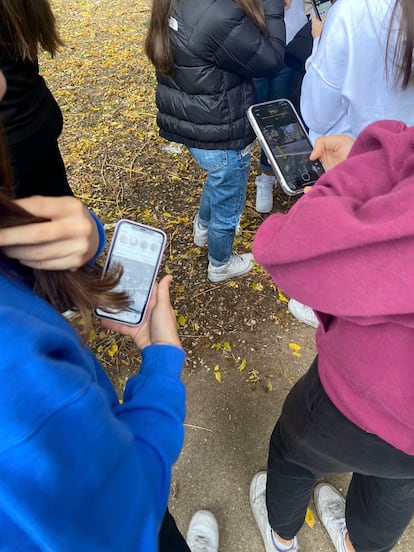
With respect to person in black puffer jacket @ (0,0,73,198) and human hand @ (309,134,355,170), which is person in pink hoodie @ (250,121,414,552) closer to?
human hand @ (309,134,355,170)

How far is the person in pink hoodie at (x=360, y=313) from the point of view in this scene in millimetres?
759

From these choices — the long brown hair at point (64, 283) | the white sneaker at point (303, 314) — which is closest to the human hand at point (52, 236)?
the long brown hair at point (64, 283)

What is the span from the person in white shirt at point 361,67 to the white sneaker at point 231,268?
1.15m

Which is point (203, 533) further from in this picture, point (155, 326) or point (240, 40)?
point (240, 40)

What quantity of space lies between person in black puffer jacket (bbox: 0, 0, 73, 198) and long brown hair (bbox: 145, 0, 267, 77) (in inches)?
15.9

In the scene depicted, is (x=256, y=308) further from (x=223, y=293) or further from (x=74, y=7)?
(x=74, y=7)

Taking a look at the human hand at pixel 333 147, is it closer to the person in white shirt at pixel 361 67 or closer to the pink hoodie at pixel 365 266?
the person in white shirt at pixel 361 67

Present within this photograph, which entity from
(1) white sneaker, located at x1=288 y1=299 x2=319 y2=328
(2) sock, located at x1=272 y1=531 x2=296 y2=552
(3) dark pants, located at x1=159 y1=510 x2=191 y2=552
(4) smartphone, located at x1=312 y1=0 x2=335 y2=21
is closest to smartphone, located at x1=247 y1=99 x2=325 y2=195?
(4) smartphone, located at x1=312 y1=0 x2=335 y2=21

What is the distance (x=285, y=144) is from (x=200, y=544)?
169 cm

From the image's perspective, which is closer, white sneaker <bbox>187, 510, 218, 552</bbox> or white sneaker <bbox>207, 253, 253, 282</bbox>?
white sneaker <bbox>187, 510, 218, 552</bbox>

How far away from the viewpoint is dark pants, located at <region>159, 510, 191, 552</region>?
1.28 metres

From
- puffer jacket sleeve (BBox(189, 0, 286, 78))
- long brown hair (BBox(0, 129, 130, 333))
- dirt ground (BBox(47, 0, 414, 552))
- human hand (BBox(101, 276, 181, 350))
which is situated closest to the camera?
long brown hair (BBox(0, 129, 130, 333))

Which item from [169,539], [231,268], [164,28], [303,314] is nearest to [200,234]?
[231,268]

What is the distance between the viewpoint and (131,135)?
4.09 m
